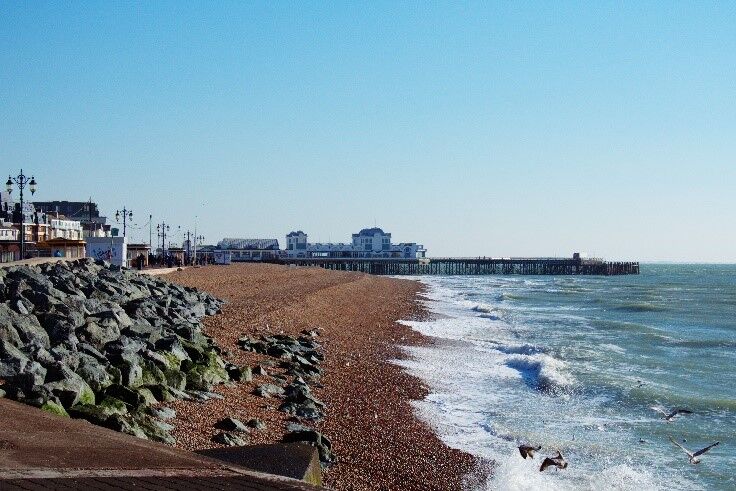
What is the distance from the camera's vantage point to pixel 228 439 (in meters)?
8.82

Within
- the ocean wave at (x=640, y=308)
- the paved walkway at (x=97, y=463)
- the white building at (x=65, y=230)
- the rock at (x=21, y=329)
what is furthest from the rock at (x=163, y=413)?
the white building at (x=65, y=230)

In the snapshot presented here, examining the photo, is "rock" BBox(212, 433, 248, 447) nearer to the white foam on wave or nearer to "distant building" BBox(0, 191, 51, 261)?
the white foam on wave

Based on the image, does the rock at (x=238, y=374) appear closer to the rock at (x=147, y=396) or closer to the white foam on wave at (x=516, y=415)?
the rock at (x=147, y=396)

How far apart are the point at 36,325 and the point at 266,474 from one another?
649cm

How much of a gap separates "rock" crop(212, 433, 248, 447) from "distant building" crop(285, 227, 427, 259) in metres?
119

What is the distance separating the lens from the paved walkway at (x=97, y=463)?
550 centimetres

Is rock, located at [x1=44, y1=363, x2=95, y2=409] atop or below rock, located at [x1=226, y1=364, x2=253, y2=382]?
atop

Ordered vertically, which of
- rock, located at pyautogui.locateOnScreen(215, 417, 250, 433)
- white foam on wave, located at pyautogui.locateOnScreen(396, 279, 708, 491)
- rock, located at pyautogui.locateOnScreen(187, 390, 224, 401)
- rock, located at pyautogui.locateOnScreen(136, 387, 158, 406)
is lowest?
white foam on wave, located at pyautogui.locateOnScreen(396, 279, 708, 491)

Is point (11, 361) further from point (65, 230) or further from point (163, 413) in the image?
point (65, 230)

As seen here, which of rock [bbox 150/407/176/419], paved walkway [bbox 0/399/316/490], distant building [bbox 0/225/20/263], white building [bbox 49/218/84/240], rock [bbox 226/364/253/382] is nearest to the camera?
paved walkway [bbox 0/399/316/490]

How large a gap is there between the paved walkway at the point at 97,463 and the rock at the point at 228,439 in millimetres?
1536

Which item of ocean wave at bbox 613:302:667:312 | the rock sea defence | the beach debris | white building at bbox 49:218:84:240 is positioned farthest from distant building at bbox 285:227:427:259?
the beach debris

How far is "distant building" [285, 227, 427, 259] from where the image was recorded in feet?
425

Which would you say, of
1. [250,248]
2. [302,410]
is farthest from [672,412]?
[250,248]
